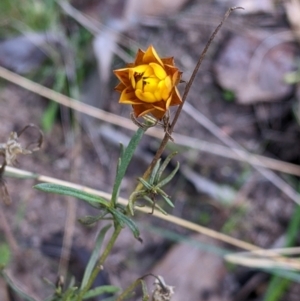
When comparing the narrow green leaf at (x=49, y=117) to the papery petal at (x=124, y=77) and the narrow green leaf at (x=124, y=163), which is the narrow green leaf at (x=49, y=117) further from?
the papery petal at (x=124, y=77)

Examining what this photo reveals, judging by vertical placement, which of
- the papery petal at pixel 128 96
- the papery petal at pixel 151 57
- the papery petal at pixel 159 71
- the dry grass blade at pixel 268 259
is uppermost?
the dry grass blade at pixel 268 259

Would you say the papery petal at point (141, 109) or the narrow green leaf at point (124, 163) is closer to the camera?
the papery petal at point (141, 109)

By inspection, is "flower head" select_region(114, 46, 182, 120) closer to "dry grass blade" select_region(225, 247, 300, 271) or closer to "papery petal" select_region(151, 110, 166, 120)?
"papery petal" select_region(151, 110, 166, 120)

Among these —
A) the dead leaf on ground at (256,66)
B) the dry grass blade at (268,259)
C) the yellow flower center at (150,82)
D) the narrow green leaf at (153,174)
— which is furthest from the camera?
the dead leaf on ground at (256,66)

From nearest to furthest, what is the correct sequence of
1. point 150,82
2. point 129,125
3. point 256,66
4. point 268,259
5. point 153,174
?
point 150,82, point 153,174, point 268,259, point 129,125, point 256,66

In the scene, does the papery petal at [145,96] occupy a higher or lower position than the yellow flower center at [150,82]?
lower

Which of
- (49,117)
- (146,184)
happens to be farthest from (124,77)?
(49,117)

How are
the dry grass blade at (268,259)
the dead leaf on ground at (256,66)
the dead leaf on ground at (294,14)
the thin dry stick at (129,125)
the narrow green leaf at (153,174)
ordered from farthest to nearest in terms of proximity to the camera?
1. the dead leaf on ground at (294,14)
2. the dead leaf on ground at (256,66)
3. the thin dry stick at (129,125)
4. the dry grass blade at (268,259)
5. the narrow green leaf at (153,174)

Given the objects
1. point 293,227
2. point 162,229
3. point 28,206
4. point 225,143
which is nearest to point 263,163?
point 225,143

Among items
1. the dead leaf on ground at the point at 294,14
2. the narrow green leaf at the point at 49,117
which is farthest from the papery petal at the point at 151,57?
the dead leaf on ground at the point at 294,14

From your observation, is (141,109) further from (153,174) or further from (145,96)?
(153,174)
